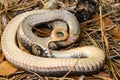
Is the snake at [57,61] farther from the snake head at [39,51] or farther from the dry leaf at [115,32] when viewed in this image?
the dry leaf at [115,32]

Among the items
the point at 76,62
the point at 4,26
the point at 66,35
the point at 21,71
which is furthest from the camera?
the point at 4,26

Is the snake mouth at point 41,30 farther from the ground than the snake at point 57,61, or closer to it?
farther from the ground

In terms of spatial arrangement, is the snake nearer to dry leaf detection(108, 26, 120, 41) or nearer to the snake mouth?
the snake mouth

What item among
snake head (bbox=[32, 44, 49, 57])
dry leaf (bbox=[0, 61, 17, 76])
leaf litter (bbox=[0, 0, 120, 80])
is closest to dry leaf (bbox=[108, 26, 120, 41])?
leaf litter (bbox=[0, 0, 120, 80])

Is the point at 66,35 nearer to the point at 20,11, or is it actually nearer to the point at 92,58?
the point at 92,58

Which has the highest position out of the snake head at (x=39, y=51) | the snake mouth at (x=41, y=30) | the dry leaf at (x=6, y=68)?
the snake mouth at (x=41, y=30)

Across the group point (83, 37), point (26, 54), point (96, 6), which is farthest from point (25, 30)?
point (96, 6)

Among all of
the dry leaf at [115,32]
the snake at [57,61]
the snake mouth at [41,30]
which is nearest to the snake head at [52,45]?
the snake at [57,61]
